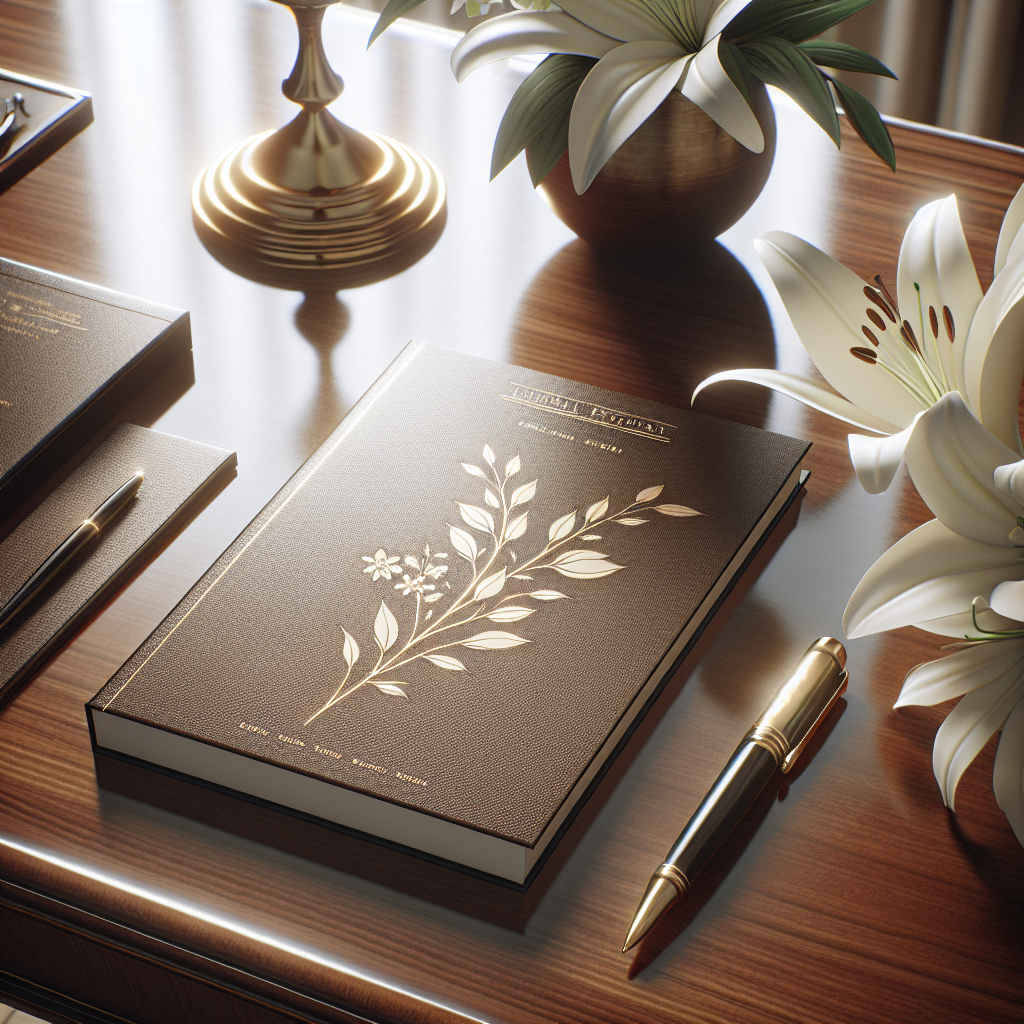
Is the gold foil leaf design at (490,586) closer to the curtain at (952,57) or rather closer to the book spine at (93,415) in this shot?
the book spine at (93,415)

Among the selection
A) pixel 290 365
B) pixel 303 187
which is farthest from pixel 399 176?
pixel 290 365

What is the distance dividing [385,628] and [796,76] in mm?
356

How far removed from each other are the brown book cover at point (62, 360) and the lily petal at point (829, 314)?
312mm

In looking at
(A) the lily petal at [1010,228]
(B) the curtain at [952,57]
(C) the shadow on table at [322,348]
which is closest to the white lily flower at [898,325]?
(A) the lily petal at [1010,228]

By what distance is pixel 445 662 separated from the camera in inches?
18.4

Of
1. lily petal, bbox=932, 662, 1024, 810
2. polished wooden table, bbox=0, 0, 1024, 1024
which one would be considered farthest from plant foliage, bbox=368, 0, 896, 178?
lily petal, bbox=932, 662, 1024, 810

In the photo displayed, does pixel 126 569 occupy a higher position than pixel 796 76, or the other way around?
pixel 796 76

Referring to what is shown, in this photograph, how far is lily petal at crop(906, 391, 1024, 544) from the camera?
0.38 metres

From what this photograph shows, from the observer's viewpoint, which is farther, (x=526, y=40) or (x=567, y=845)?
(x=526, y=40)

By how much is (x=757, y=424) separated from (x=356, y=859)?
32cm

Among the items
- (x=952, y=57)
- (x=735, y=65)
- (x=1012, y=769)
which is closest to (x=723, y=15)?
(x=735, y=65)

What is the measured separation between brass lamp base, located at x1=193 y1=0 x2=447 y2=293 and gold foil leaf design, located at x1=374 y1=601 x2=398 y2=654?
0.30 m

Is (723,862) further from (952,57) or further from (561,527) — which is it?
(952,57)

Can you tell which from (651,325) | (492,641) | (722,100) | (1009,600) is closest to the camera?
(1009,600)
